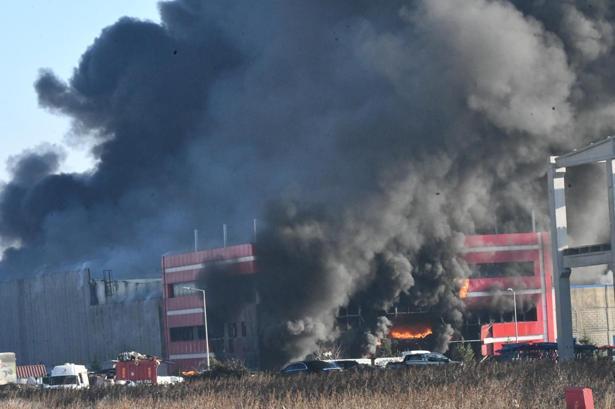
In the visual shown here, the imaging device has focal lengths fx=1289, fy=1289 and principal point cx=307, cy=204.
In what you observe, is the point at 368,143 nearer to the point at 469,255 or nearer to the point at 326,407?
the point at 469,255

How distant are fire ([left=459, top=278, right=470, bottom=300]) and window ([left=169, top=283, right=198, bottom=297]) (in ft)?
58.6

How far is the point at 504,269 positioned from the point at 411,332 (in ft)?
24.6

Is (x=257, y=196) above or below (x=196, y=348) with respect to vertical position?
above

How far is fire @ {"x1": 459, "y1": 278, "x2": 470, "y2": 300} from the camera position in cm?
8444

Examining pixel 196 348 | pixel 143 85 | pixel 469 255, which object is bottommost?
pixel 196 348

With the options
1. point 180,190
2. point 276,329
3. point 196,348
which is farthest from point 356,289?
point 180,190

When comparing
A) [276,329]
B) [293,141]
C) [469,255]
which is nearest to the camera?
[276,329]

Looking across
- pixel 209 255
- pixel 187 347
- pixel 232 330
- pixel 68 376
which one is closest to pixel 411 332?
pixel 232 330

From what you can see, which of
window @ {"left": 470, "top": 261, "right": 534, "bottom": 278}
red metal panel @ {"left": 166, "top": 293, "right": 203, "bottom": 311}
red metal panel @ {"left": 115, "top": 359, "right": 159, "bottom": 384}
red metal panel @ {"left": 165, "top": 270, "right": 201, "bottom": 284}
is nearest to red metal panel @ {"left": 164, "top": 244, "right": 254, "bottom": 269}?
red metal panel @ {"left": 165, "top": 270, "right": 201, "bottom": 284}

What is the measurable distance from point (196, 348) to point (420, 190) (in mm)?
18329

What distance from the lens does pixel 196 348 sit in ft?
283

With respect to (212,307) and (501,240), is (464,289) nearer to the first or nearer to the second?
(501,240)

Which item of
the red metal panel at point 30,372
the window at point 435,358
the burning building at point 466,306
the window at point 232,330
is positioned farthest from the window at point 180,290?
the window at point 435,358

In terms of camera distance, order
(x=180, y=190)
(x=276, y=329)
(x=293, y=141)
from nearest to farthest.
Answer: (x=276, y=329) < (x=293, y=141) < (x=180, y=190)
